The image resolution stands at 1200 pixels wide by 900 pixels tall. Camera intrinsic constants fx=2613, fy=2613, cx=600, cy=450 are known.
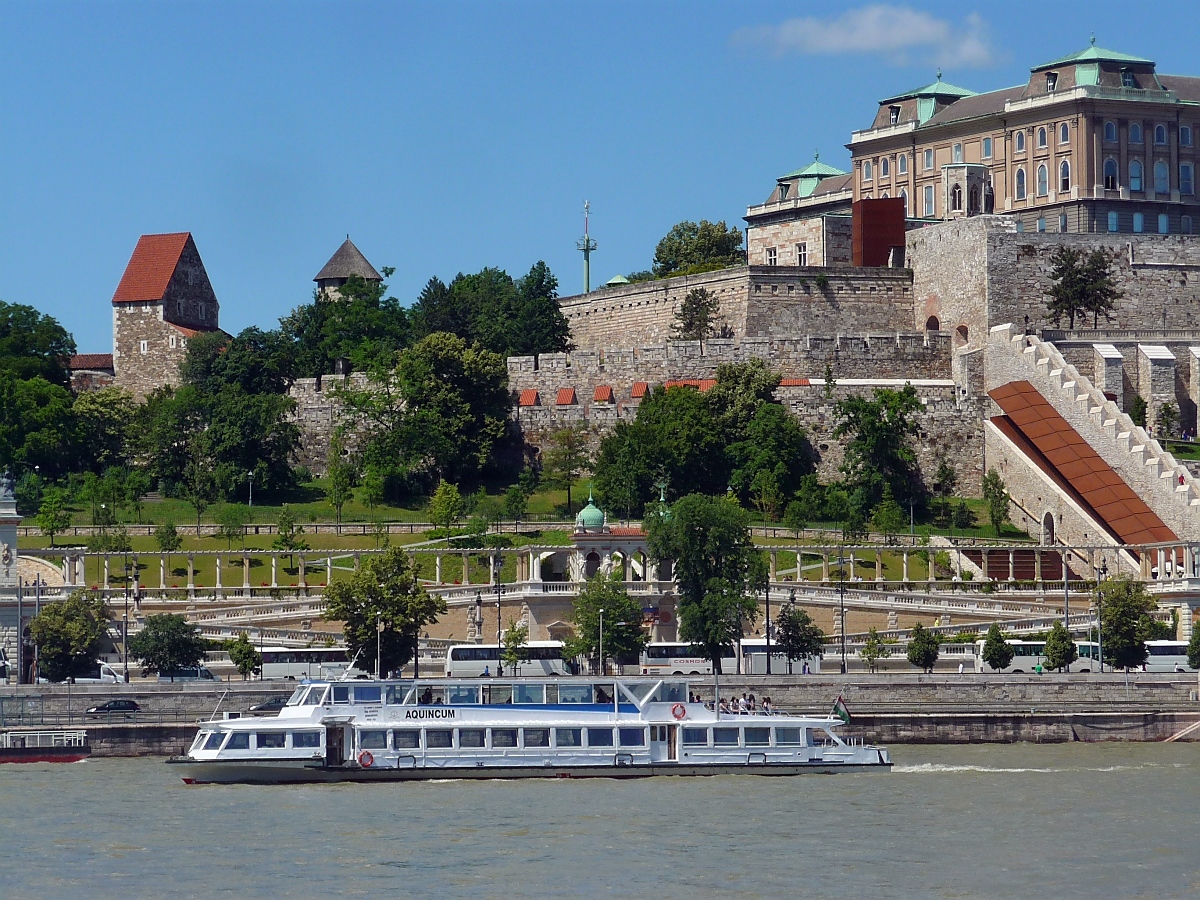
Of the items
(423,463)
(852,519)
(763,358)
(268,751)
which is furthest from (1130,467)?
(268,751)

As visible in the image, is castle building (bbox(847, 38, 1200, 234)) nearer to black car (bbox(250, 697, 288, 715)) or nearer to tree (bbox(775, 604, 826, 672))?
tree (bbox(775, 604, 826, 672))

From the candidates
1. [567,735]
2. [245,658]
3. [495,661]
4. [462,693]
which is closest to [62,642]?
[245,658]

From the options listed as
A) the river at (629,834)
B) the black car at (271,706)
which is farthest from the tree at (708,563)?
the river at (629,834)

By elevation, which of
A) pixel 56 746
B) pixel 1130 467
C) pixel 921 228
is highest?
pixel 921 228

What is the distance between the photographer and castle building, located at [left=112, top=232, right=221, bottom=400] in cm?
13488

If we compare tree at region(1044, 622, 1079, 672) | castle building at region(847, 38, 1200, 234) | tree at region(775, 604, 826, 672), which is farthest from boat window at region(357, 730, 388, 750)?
castle building at region(847, 38, 1200, 234)

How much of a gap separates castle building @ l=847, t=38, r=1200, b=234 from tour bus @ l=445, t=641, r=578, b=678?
49.5 meters

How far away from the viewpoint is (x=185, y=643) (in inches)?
3248

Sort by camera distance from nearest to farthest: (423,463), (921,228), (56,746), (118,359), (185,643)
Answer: (56,746) < (185,643) < (423,463) < (921,228) < (118,359)

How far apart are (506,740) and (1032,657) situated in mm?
24209

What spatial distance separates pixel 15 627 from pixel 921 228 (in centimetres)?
5565

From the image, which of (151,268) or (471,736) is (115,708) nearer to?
(471,736)

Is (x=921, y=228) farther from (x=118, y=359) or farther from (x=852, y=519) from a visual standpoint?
(x=118, y=359)

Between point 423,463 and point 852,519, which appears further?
point 423,463
